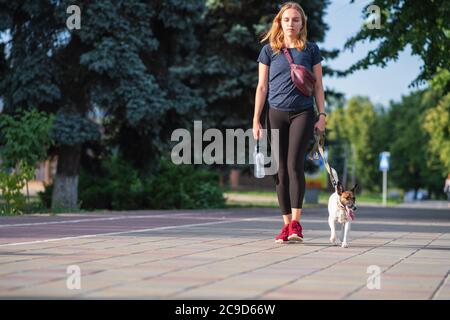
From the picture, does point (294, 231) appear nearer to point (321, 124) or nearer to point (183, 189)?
point (321, 124)

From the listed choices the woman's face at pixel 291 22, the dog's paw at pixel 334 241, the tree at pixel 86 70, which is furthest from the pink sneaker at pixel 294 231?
the tree at pixel 86 70

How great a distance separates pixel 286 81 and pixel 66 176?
14035 millimetres

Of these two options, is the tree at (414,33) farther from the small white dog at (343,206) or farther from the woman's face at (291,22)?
the small white dog at (343,206)

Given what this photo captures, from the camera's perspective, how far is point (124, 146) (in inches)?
927

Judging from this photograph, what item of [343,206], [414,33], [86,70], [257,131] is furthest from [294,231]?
[86,70]

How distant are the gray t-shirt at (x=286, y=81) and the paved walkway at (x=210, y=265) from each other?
151 cm

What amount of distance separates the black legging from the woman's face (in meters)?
0.83

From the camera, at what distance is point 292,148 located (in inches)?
346

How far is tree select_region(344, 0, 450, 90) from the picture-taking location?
19.3 meters

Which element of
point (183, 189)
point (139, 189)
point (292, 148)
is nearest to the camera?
point (292, 148)

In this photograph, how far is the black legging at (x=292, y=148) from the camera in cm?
877
